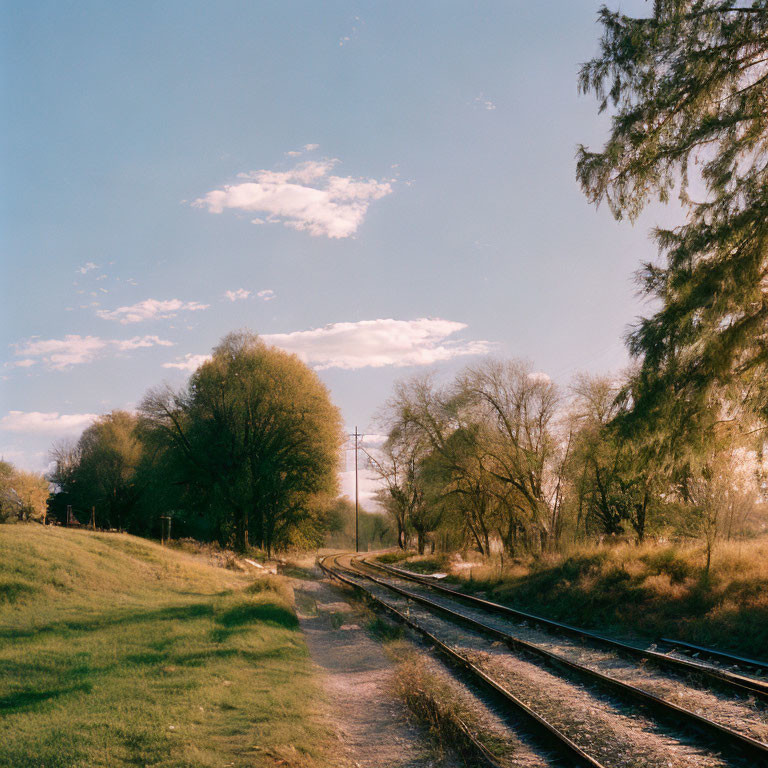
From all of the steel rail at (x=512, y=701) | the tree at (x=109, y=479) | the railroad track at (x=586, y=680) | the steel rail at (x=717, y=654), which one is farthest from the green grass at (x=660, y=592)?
the tree at (x=109, y=479)

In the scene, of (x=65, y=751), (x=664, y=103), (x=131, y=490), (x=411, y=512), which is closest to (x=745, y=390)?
(x=664, y=103)

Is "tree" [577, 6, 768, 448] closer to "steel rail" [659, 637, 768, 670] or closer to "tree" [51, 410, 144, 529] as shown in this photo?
Answer: "steel rail" [659, 637, 768, 670]

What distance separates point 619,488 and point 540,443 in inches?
211

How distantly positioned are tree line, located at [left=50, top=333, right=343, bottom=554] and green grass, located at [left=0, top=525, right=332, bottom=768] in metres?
22.3

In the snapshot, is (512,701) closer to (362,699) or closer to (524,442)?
(362,699)

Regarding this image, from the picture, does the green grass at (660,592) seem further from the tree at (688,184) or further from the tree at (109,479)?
the tree at (109,479)

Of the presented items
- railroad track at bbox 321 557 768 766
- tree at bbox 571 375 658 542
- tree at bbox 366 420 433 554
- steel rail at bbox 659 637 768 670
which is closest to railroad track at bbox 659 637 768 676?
steel rail at bbox 659 637 768 670

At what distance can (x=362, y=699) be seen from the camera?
933 centimetres

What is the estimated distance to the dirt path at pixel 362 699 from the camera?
6.90 metres

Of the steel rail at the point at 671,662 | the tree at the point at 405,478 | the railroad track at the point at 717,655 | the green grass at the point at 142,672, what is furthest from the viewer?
the tree at the point at 405,478

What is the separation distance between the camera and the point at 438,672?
10.6 metres

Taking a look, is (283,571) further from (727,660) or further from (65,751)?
(65,751)

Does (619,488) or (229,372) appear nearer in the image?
(619,488)

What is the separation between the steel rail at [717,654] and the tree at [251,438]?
30956 mm
